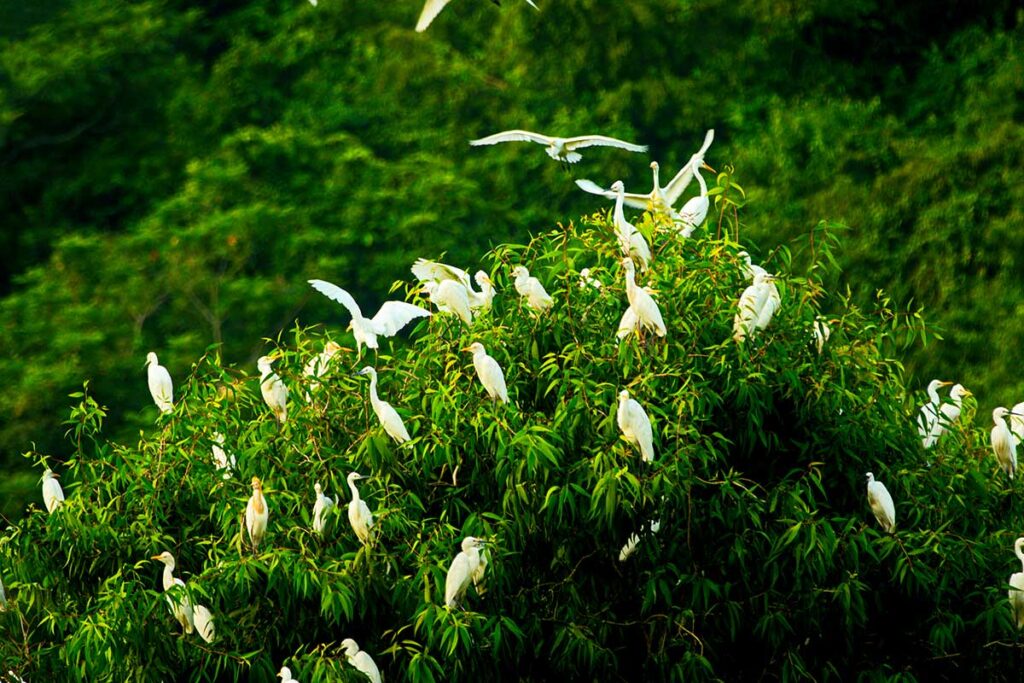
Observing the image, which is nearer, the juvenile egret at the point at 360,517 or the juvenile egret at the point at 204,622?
the juvenile egret at the point at 360,517

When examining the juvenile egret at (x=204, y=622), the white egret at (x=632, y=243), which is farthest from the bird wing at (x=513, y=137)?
the juvenile egret at (x=204, y=622)

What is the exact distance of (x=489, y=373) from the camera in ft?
18.9

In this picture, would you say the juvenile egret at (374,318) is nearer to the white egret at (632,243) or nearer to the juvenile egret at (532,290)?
the juvenile egret at (532,290)

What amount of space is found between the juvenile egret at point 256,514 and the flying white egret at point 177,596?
0.27 meters

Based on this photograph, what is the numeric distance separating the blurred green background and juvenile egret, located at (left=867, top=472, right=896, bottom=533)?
587 cm

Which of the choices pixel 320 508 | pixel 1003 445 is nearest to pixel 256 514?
pixel 320 508

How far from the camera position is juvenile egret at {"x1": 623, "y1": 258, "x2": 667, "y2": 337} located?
18.5ft

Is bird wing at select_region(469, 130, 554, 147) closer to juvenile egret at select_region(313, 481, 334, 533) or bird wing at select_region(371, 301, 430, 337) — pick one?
bird wing at select_region(371, 301, 430, 337)

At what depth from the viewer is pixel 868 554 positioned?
5824 millimetres

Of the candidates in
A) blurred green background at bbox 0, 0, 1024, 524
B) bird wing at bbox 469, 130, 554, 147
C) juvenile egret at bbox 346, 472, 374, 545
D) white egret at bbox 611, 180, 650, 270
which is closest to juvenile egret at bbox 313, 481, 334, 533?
juvenile egret at bbox 346, 472, 374, 545

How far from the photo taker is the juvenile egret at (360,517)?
5.64m

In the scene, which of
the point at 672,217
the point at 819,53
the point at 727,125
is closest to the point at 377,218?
the point at 727,125

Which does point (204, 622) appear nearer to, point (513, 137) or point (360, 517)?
point (360, 517)

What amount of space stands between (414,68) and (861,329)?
9762mm
